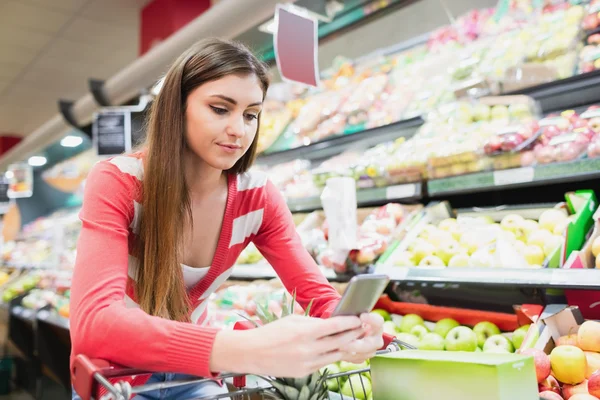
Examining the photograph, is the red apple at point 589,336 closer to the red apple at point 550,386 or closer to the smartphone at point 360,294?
the red apple at point 550,386

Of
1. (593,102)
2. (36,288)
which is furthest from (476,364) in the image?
(36,288)

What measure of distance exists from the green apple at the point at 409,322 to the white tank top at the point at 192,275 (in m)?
1.00

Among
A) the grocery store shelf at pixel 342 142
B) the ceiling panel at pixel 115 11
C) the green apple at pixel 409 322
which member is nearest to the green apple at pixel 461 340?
the green apple at pixel 409 322

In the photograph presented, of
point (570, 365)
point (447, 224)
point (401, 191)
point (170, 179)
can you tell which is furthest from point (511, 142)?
point (170, 179)

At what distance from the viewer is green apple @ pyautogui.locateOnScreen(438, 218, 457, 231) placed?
2.36m

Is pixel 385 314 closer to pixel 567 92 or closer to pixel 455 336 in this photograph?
pixel 455 336

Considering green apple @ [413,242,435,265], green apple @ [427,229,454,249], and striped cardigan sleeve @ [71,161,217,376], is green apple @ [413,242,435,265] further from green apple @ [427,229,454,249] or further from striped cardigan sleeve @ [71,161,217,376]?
striped cardigan sleeve @ [71,161,217,376]

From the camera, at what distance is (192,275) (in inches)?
57.9

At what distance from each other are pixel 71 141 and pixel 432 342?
23.8 feet

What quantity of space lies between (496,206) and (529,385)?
1.60m

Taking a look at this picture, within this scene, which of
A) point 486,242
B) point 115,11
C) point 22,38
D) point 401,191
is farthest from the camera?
point 22,38

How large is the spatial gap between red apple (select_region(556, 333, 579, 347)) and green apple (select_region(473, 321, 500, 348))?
325 millimetres

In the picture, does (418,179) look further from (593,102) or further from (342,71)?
(342,71)

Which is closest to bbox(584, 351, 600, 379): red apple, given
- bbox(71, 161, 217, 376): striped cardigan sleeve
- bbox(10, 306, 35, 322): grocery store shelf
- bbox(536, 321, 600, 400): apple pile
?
bbox(536, 321, 600, 400): apple pile
